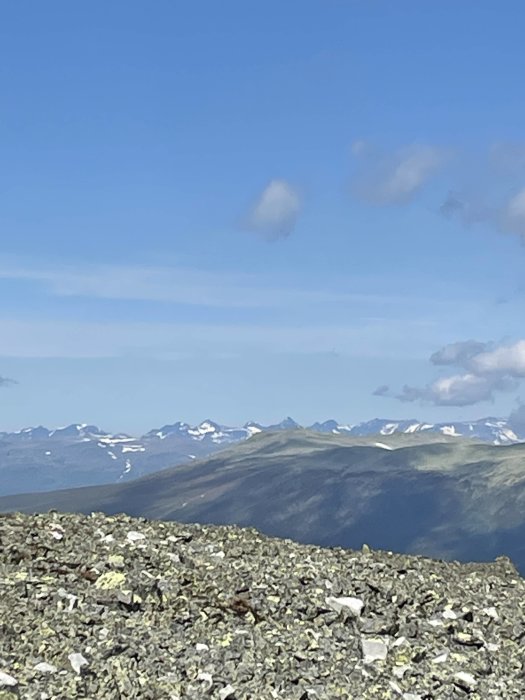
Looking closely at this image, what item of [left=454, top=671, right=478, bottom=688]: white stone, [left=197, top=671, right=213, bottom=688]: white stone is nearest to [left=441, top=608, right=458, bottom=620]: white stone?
[left=454, top=671, right=478, bottom=688]: white stone

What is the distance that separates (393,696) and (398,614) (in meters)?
3.84

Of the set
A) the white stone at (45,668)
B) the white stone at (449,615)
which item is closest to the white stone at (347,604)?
the white stone at (449,615)

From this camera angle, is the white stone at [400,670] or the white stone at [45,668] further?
the white stone at [400,670]

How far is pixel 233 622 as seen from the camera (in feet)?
61.6

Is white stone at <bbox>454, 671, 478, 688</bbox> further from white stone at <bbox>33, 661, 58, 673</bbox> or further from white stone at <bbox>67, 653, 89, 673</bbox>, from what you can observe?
white stone at <bbox>33, 661, 58, 673</bbox>

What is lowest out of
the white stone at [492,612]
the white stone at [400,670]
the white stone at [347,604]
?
the white stone at [400,670]

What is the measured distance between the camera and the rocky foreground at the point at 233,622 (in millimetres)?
15953

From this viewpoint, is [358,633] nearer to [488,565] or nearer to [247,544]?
[247,544]

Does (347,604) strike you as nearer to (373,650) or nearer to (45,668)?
(373,650)

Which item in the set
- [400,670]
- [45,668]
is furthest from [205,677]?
[400,670]

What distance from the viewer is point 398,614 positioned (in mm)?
20141

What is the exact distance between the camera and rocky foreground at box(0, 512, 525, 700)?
16.0 m

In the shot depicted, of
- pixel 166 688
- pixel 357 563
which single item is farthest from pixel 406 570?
pixel 166 688

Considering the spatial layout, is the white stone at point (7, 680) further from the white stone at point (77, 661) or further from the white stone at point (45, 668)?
the white stone at point (77, 661)
